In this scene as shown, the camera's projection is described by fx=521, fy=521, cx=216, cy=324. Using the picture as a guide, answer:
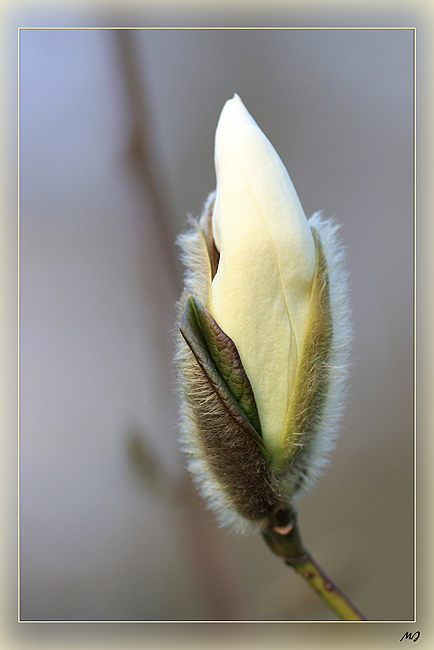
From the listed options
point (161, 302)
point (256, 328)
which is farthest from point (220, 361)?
point (161, 302)

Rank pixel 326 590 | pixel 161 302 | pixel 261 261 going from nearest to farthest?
1. pixel 261 261
2. pixel 326 590
3. pixel 161 302

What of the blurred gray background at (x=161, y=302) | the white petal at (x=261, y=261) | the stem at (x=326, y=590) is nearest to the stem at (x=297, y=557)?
the stem at (x=326, y=590)

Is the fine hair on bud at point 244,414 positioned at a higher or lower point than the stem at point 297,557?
higher

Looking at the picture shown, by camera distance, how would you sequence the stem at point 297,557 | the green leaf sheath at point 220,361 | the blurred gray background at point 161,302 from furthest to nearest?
the blurred gray background at point 161,302 → the stem at point 297,557 → the green leaf sheath at point 220,361

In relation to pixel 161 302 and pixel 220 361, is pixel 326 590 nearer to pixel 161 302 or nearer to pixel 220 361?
pixel 220 361

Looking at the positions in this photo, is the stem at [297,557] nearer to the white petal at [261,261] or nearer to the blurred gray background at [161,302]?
the white petal at [261,261]
